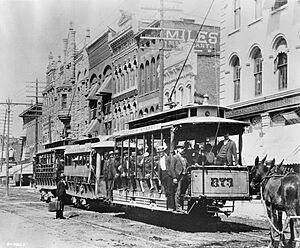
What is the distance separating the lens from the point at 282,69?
21125 mm

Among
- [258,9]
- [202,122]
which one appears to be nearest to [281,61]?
[258,9]

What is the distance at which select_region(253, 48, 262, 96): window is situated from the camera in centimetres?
2273

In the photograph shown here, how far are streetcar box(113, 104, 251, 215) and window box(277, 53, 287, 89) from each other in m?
6.24

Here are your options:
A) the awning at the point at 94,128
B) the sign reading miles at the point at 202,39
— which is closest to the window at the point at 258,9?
the sign reading miles at the point at 202,39

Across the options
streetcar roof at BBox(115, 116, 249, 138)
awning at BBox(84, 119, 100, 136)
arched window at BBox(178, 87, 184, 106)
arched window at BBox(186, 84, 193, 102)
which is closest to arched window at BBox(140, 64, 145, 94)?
arched window at BBox(178, 87, 184, 106)

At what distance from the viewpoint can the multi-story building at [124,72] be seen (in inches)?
1586

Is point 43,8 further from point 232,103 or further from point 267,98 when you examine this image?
point 232,103

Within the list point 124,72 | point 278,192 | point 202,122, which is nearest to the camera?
point 278,192

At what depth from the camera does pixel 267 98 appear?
844 inches

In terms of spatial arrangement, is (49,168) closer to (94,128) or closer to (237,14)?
(237,14)

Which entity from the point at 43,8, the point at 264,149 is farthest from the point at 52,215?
the point at 43,8

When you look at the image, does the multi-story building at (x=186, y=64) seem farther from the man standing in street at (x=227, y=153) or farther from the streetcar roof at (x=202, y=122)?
the man standing in street at (x=227, y=153)

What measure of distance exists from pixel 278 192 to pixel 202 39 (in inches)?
858

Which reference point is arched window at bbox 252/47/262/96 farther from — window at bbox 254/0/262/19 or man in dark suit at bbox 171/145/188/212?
man in dark suit at bbox 171/145/188/212
